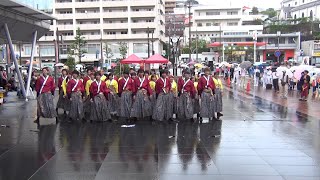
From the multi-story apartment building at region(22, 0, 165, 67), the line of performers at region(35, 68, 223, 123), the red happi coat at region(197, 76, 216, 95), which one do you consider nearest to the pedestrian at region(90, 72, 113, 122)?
the line of performers at region(35, 68, 223, 123)

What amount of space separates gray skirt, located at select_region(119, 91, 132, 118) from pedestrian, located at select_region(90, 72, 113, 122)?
0.49 m

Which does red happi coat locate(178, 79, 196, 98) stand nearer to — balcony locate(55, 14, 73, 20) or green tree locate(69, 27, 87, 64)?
green tree locate(69, 27, 87, 64)

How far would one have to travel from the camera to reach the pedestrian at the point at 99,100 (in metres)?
11.8

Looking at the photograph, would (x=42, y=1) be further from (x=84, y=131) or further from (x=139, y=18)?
(x=139, y=18)

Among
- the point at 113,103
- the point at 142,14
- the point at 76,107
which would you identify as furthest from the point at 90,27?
the point at 76,107

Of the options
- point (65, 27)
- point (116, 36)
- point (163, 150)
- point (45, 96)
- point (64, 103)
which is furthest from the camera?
point (65, 27)

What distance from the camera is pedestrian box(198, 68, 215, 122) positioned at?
12062 millimetres

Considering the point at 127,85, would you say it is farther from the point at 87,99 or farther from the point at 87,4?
the point at 87,4

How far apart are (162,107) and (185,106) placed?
2.43 feet

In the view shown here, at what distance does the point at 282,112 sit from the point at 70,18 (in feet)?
212

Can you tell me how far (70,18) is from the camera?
7381 centimetres

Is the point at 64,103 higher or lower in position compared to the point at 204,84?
lower

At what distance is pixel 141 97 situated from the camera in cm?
1195

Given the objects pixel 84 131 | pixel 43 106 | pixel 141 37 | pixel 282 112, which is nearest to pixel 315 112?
pixel 282 112
